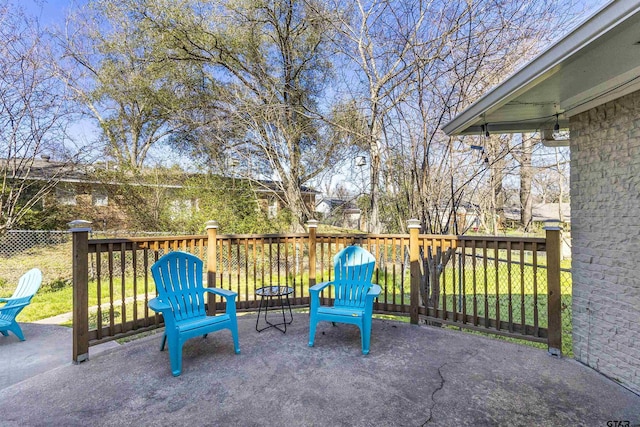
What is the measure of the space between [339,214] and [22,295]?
7.48 m

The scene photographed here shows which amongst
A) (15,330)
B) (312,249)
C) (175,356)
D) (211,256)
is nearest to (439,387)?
(175,356)

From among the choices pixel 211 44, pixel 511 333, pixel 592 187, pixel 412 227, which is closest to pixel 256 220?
pixel 211 44

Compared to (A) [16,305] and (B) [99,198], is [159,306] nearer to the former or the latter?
(A) [16,305]

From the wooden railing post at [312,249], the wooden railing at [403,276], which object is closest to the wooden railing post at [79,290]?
the wooden railing at [403,276]

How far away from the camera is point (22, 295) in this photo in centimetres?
402

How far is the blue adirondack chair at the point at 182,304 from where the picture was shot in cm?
252

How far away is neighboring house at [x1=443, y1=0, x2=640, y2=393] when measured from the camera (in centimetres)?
208

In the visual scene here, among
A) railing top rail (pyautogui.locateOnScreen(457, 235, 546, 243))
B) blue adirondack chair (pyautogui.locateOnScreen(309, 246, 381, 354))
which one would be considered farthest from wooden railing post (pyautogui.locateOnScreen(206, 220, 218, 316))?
railing top rail (pyautogui.locateOnScreen(457, 235, 546, 243))

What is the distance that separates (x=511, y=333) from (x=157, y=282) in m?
3.47

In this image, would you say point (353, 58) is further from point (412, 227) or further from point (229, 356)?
point (229, 356)

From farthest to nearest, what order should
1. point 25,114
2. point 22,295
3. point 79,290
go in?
point 25,114
point 22,295
point 79,290

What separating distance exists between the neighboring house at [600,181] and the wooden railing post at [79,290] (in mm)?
3736

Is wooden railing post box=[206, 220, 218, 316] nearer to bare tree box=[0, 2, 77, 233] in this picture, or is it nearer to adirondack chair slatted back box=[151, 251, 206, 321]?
adirondack chair slatted back box=[151, 251, 206, 321]

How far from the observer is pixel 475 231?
27.4 ft
